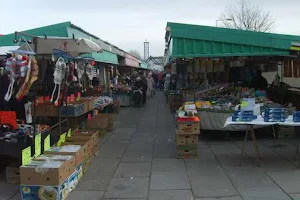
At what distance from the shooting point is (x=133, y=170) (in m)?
7.11

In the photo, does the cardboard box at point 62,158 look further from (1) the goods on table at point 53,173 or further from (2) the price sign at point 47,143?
(2) the price sign at point 47,143

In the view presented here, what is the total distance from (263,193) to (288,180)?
2.76 ft

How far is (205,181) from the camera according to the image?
6.33 metres

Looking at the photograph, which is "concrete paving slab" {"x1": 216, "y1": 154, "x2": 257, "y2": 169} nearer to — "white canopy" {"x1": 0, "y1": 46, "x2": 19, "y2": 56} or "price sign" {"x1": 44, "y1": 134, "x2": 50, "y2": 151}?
"price sign" {"x1": 44, "y1": 134, "x2": 50, "y2": 151}

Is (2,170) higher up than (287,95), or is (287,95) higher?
(287,95)

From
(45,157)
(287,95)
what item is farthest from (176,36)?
(287,95)

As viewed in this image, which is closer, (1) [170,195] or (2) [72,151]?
(1) [170,195]

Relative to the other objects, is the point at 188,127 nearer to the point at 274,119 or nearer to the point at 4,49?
the point at 274,119

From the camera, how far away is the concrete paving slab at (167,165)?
712cm

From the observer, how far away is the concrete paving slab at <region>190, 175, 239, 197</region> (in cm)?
571

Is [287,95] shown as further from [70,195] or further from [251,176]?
[70,195]

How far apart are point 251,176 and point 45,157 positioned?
344 cm

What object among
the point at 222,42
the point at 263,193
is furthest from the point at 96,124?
the point at 263,193

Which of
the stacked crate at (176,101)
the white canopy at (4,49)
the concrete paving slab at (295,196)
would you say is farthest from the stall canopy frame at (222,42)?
the stacked crate at (176,101)
